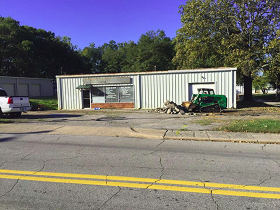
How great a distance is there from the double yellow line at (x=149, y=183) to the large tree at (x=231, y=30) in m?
20.5

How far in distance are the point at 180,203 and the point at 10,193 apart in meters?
2.84

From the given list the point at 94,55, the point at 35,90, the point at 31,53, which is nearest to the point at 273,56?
the point at 35,90

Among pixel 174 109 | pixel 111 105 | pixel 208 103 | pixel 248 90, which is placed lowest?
pixel 174 109

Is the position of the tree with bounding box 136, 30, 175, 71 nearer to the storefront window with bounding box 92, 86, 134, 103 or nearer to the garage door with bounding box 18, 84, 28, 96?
the garage door with bounding box 18, 84, 28, 96

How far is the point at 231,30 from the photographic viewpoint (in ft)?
83.1

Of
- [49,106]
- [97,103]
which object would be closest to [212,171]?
[97,103]

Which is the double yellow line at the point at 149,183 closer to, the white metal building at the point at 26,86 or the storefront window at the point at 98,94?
the storefront window at the point at 98,94

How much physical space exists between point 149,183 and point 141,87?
17.2 m

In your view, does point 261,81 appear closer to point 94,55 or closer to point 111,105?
point 111,105

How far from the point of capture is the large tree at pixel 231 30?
2295 centimetres

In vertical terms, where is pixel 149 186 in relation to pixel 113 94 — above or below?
below

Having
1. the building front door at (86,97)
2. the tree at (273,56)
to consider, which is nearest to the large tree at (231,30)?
the tree at (273,56)

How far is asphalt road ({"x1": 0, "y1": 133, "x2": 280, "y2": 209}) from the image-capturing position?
11.5ft

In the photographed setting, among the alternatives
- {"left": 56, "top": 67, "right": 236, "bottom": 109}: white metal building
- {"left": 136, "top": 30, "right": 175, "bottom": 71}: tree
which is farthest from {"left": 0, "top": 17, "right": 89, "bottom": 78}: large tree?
{"left": 56, "top": 67, "right": 236, "bottom": 109}: white metal building
